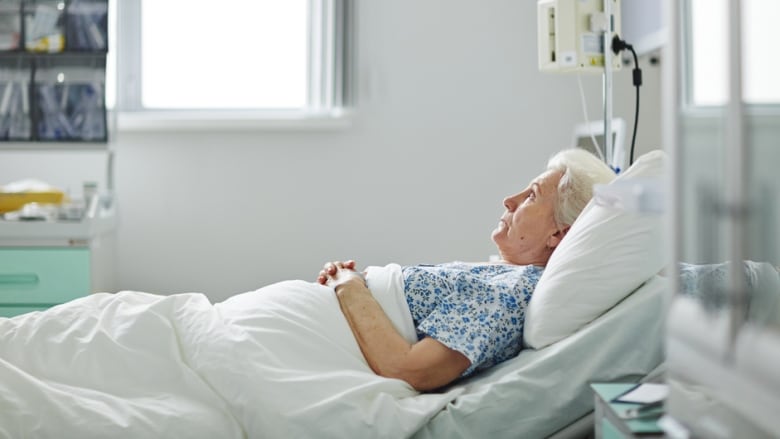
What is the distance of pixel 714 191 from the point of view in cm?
82

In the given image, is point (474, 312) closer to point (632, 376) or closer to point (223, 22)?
point (632, 376)

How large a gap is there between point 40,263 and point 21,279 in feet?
0.28

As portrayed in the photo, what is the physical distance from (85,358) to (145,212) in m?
1.93

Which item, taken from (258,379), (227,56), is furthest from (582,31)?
(227,56)

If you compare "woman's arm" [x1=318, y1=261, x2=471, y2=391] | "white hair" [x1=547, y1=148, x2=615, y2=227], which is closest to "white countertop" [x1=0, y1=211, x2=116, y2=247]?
"woman's arm" [x1=318, y1=261, x2=471, y2=391]

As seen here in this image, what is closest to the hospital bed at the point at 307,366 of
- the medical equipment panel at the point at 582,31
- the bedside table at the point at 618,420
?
the bedside table at the point at 618,420

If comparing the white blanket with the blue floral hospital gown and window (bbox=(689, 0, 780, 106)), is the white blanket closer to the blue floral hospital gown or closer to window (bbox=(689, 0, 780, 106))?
the blue floral hospital gown

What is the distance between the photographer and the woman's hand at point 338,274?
6.05 ft

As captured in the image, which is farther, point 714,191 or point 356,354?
point 356,354

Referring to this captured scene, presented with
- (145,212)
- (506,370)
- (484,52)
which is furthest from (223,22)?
(506,370)

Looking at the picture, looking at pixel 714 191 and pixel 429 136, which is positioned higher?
pixel 429 136

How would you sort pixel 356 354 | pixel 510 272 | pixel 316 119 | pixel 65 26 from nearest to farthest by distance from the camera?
pixel 356 354, pixel 510 272, pixel 65 26, pixel 316 119

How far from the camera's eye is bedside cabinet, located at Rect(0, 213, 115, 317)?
2797 mm

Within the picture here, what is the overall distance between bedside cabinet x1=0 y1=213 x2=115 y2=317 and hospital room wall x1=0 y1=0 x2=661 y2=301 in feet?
1.94
